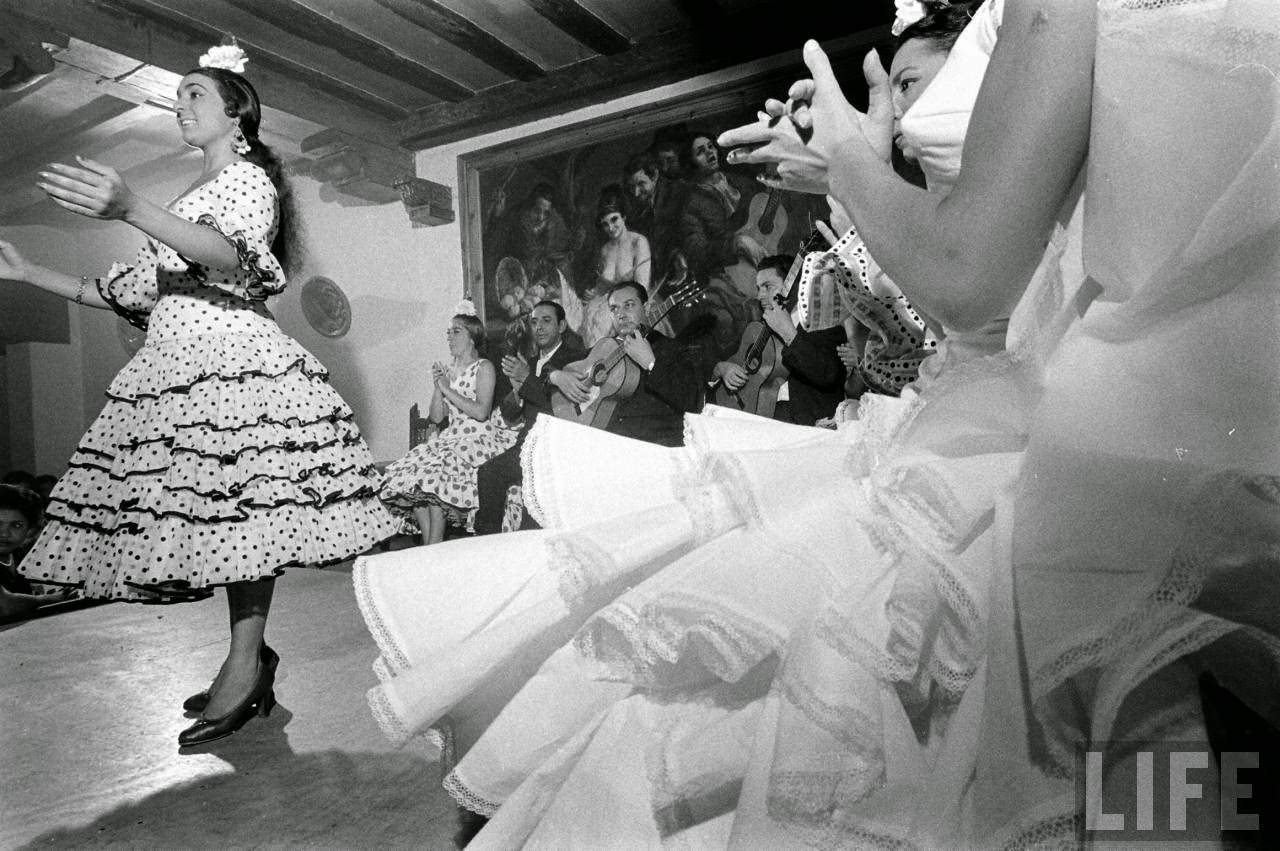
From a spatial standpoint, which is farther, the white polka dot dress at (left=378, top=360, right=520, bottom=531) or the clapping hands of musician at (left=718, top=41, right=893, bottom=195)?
the white polka dot dress at (left=378, top=360, right=520, bottom=531)

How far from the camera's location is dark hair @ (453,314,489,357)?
8.63 feet

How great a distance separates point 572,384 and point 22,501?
179 cm

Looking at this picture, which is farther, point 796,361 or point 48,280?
point 796,361

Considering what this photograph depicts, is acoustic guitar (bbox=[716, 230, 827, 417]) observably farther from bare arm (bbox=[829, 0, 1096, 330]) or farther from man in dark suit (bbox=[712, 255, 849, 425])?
bare arm (bbox=[829, 0, 1096, 330])

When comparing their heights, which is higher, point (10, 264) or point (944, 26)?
point (944, 26)

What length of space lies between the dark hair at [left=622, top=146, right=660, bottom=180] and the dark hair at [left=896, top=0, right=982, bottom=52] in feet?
7.04

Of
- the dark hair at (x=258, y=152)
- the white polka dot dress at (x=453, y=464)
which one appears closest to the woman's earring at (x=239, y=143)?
the dark hair at (x=258, y=152)

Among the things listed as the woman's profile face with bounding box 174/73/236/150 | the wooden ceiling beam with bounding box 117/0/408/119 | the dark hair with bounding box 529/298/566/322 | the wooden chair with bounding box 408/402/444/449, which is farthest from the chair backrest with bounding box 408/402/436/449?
the woman's profile face with bounding box 174/73/236/150

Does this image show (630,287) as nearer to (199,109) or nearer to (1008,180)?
(199,109)

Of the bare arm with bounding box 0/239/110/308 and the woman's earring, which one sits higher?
the woman's earring

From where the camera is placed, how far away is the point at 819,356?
2557mm

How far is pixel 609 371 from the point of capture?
121 inches

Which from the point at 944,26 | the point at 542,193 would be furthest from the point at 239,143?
the point at 542,193

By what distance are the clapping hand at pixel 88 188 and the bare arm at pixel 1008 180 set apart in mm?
1045
